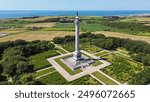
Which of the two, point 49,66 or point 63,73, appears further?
point 49,66

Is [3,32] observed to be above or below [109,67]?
above

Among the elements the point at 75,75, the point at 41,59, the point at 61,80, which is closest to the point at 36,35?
the point at 41,59

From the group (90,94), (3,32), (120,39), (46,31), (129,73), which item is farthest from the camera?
(46,31)

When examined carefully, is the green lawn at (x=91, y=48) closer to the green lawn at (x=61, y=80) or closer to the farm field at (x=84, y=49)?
the farm field at (x=84, y=49)

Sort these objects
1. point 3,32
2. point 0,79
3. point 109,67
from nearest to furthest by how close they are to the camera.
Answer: point 0,79 < point 109,67 < point 3,32

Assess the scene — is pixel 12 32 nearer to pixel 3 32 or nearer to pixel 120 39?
pixel 3 32

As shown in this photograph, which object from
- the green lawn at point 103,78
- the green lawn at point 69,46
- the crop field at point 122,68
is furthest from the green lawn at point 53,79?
the green lawn at point 69,46

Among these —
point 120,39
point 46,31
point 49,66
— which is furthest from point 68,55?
point 46,31
